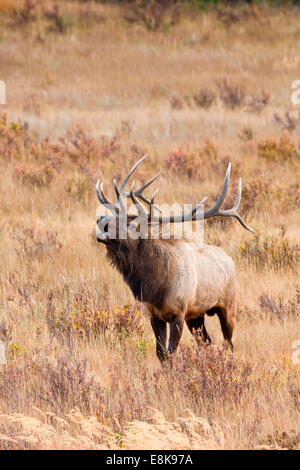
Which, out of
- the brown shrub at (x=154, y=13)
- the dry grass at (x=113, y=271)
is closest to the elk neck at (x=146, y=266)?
the dry grass at (x=113, y=271)

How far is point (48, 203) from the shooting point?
973 centimetres

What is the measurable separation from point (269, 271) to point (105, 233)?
282 centimetres

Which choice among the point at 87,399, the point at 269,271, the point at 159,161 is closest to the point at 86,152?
the point at 159,161

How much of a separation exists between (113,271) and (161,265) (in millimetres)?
2012

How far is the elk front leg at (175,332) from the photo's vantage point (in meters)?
4.82

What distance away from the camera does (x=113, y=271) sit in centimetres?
693

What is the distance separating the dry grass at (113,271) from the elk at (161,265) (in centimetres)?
26

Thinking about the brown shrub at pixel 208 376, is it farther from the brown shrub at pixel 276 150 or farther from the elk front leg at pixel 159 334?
the brown shrub at pixel 276 150

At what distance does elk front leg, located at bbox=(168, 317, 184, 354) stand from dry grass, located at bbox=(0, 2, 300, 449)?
4.3 inches

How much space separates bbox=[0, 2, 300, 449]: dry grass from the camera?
412 centimetres

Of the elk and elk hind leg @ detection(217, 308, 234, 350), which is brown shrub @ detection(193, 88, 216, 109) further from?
the elk

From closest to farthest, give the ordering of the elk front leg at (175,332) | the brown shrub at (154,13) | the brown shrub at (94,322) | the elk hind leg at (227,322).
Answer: the elk front leg at (175,332), the elk hind leg at (227,322), the brown shrub at (94,322), the brown shrub at (154,13)

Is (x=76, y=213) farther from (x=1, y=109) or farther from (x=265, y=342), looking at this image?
(x=1, y=109)

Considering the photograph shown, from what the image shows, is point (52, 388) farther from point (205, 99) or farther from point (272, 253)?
point (205, 99)
